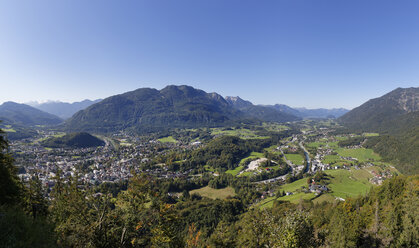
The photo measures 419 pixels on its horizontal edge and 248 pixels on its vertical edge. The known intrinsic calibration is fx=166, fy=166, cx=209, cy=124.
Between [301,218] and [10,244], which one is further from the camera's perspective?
[301,218]

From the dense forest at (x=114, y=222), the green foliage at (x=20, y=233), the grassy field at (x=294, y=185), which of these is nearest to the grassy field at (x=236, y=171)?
the grassy field at (x=294, y=185)

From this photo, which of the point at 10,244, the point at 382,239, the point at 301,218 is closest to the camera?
the point at 10,244

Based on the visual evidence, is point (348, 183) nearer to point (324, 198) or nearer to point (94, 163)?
point (324, 198)

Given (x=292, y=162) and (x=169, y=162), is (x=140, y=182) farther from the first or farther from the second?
(x=292, y=162)

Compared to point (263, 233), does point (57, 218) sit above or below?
above

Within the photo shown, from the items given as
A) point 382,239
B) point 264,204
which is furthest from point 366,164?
point 382,239

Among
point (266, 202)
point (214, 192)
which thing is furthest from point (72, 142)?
point (266, 202)
